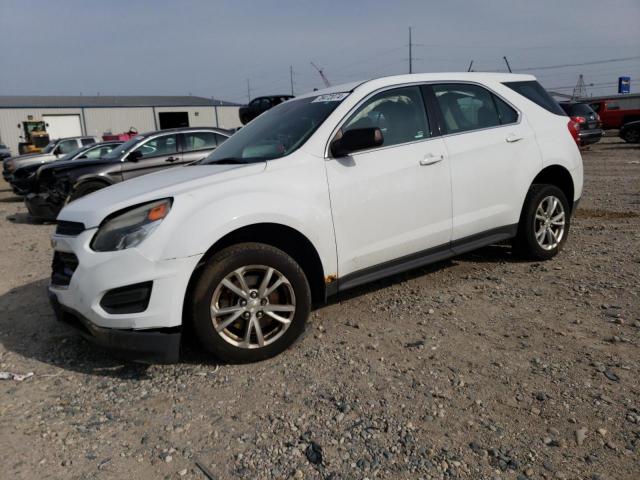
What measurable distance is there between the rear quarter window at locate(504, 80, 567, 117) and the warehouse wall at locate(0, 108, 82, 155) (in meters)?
52.0

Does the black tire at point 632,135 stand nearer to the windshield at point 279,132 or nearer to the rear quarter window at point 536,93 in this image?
the rear quarter window at point 536,93

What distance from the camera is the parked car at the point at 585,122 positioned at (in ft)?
53.9

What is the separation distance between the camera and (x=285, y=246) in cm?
347

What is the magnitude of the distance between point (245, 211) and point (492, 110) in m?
2.61

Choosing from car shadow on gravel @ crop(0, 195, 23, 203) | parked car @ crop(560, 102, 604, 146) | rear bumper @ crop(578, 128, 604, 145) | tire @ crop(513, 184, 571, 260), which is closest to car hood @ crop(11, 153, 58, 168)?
car shadow on gravel @ crop(0, 195, 23, 203)

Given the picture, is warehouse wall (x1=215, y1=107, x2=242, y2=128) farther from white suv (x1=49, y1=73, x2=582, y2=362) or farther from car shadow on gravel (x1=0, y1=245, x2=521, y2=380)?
white suv (x1=49, y1=73, x2=582, y2=362)

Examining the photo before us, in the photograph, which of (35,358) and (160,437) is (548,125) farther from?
(35,358)

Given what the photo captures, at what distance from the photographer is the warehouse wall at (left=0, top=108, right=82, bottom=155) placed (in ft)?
156

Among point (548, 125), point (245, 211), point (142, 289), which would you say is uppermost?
point (548, 125)

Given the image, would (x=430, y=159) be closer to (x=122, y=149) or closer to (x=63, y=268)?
(x=63, y=268)

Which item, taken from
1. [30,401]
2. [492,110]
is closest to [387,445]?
[30,401]

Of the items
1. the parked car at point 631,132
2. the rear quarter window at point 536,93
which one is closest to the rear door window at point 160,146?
the rear quarter window at point 536,93

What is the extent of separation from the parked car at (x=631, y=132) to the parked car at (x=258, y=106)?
44.7ft

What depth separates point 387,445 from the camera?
2.37 meters
